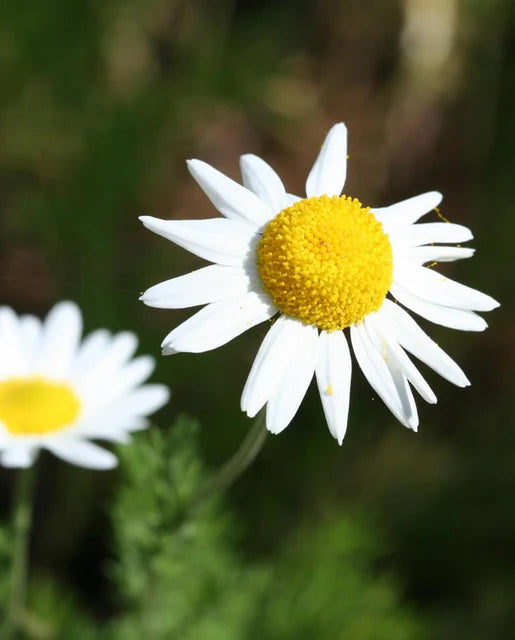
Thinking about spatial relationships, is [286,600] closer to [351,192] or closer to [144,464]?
[144,464]

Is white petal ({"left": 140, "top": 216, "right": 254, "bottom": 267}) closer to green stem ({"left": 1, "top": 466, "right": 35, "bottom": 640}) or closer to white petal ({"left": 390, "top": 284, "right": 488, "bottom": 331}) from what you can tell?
white petal ({"left": 390, "top": 284, "right": 488, "bottom": 331})

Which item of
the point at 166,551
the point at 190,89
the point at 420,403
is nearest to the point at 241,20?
the point at 190,89

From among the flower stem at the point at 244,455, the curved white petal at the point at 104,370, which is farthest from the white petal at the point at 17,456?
the flower stem at the point at 244,455

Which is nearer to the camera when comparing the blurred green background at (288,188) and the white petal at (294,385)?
the white petal at (294,385)

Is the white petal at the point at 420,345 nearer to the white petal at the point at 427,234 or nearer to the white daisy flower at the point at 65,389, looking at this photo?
the white petal at the point at 427,234

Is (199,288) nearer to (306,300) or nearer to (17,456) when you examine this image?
(306,300)

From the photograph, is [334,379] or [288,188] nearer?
[334,379]

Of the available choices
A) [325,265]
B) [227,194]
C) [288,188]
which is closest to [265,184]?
[227,194]
